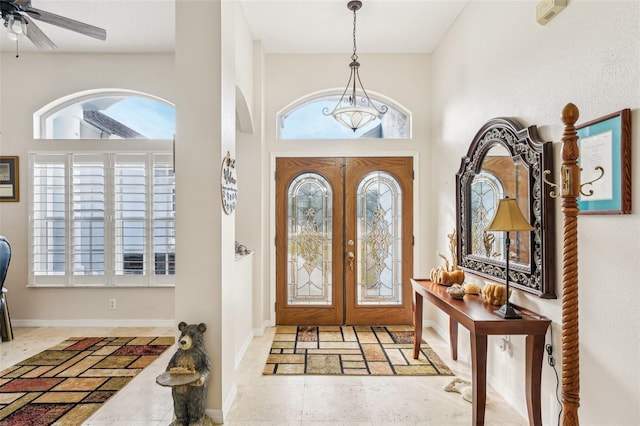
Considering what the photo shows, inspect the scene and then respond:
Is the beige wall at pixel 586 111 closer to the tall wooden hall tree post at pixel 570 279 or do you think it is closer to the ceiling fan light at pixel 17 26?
the tall wooden hall tree post at pixel 570 279

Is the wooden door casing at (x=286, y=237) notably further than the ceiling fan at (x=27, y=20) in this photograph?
Yes

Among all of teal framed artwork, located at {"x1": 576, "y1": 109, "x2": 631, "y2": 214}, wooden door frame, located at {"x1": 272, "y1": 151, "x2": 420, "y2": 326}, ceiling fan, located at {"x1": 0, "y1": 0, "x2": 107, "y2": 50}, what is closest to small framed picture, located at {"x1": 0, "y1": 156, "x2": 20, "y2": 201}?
ceiling fan, located at {"x1": 0, "y1": 0, "x2": 107, "y2": 50}

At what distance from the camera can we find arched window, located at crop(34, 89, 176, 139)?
466cm

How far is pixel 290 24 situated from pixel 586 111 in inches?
118

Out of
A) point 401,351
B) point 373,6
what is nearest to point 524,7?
point 373,6

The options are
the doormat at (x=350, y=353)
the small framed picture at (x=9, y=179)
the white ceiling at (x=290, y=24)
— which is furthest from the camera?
the small framed picture at (x=9, y=179)

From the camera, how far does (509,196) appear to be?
106 inches

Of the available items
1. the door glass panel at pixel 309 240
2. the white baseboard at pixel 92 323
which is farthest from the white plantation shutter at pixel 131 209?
the door glass panel at pixel 309 240

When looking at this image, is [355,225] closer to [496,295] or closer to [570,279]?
[496,295]

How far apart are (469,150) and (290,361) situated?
2.58 meters

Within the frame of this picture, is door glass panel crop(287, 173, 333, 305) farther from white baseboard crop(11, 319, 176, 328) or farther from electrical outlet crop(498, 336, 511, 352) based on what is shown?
electrical outlet crop(498, 336, 511, 352)

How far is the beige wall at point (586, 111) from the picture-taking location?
1.69 meters

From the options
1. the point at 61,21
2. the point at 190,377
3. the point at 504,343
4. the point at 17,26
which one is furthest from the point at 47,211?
the point at 504,343

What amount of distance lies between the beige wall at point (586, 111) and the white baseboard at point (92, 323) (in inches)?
149
